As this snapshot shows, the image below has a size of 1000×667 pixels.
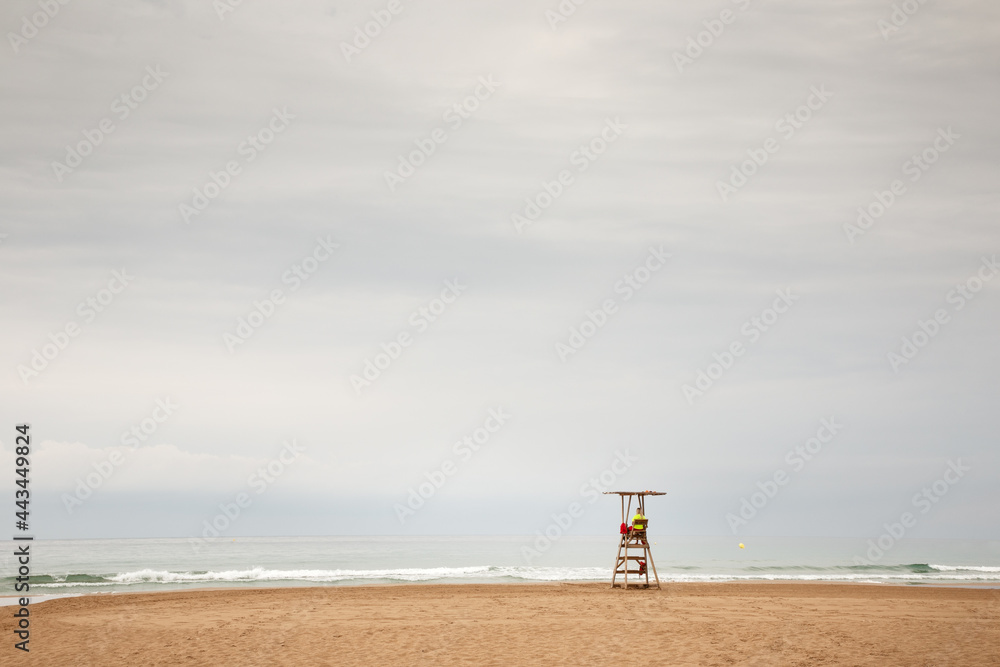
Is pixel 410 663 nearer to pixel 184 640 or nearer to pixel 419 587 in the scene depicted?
pixel 184 640

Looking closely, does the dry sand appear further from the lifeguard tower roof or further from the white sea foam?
the white sea foam

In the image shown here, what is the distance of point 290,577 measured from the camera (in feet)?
123

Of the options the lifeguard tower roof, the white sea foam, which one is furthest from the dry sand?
the white sea foam

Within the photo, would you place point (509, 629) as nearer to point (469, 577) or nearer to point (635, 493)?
point (635, 493)

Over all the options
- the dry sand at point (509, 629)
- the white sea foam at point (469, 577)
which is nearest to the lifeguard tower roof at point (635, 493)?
the dry sand at point (509, 629)

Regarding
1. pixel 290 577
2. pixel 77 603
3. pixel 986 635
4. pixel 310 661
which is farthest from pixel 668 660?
pixel 290 577

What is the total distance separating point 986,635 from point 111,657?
1969cm

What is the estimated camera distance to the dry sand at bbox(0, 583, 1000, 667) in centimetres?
1524

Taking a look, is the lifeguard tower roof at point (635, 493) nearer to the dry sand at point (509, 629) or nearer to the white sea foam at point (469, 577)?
the dry sand at point (509, 629)

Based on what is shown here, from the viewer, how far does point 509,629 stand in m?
17.9

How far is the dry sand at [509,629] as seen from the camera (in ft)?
50.0

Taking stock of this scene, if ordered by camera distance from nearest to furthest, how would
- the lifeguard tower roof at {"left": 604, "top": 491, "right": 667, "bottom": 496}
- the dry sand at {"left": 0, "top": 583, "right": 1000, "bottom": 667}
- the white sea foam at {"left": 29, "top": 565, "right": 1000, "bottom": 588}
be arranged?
the dry sand at {"left": 0, "top": 583, "right": 1000, "bottom": 667} < the lifeguard tower roof at {"left": 604, "top": 491, "right": 667, "bottom": 496} < the white sea foam at {"left": 29, "top": 565, "right": 1000, "bottom": 588}

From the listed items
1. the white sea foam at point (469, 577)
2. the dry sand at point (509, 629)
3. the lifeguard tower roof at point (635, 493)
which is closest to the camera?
the dry sand at point (509, 629)

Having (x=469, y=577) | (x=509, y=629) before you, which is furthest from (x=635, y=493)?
(x=469, y=577)
